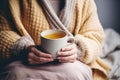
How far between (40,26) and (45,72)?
199 millimetres

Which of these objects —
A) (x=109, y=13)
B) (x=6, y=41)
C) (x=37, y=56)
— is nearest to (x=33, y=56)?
(x=37, y=56)

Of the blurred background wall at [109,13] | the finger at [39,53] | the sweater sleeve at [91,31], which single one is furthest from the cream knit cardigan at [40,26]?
the blurred background wall at [109,13]

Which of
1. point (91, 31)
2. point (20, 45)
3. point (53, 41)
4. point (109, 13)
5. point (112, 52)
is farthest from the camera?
point (109, 13)

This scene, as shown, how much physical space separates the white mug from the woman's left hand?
0.07 ft

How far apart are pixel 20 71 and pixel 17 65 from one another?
0.03 metres

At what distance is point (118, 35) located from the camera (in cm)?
167

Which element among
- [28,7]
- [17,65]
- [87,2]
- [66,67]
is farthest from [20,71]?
[87,2]

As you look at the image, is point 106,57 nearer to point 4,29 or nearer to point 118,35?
point 118,35

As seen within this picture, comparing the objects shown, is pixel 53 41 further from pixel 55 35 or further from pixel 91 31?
pixel 91 31

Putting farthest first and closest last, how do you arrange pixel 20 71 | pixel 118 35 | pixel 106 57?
1. pixel 118 35
2. pixel 106 57
3. pixel 20 71

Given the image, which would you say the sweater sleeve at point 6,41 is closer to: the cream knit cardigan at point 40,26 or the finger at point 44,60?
the cream knit cardigan at point 40,26

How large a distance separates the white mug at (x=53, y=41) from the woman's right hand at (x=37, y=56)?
15mm

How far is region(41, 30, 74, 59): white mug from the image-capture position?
0.87 meters

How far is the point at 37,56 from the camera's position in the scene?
3.09 feet
